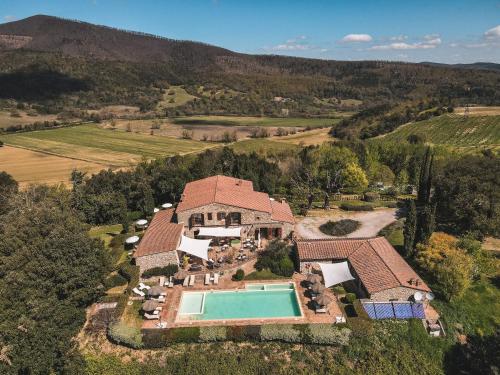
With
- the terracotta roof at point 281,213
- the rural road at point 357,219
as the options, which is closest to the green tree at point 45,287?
the terracotta roof at point 281,213

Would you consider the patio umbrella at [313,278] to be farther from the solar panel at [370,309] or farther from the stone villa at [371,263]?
the solar panel at [370,309]

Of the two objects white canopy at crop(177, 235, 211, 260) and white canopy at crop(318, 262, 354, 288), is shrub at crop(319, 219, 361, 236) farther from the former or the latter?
white canopy at crop(177, 235, 211, 260)

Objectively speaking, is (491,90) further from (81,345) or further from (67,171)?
(81,345)

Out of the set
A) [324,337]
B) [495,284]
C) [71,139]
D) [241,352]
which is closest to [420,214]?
[495,284]

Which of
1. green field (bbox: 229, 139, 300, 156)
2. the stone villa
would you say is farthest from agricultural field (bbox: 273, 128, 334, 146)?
the stone villa

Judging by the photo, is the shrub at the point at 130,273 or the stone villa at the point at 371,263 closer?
the stone villa at the point at 371,263

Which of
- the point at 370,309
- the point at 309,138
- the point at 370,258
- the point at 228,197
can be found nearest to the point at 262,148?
the point at 309,138

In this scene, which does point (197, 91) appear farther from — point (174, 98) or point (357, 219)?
point (357, 219)
